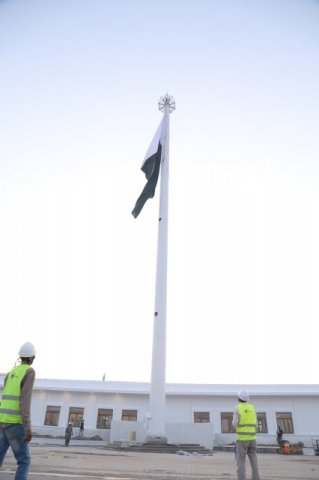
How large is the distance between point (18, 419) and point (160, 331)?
18608mm

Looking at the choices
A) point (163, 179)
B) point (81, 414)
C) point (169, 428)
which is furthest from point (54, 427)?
point (163, 179)

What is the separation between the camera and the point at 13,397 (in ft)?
15.6

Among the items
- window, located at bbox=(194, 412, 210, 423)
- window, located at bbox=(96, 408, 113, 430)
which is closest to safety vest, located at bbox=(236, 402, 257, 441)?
window, located at bbox=(194, 412, 210, 423)

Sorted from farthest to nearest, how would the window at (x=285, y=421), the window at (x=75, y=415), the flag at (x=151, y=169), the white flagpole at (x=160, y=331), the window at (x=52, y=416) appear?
the window at (x=52, y=416) < the window at (x=75, y=415) < the window at (x=285, y=421) < the flag at (x=151, y=169) < the white flagpole at (x=160, y=331)

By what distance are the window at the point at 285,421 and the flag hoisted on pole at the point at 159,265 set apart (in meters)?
12.8

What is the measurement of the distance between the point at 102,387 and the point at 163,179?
1755 centimetres

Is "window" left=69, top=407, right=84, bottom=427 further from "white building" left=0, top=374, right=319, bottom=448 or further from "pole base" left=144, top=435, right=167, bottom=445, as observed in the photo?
"pole base" left=144, top=435, right=167, bottom=445

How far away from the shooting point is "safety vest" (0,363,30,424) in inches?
182

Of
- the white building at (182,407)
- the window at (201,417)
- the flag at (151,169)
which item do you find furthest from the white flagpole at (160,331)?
the window at (201,417)

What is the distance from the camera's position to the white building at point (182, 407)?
2975 cm

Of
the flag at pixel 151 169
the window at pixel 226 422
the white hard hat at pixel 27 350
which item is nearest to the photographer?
the white hard hat at pixel 27 350

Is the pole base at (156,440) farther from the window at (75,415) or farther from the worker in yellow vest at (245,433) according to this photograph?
the worker in yellow vest at (245,433)

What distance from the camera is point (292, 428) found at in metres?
29.7

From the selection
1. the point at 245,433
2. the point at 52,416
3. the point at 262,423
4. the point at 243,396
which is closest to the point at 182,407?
the point at 262,423
